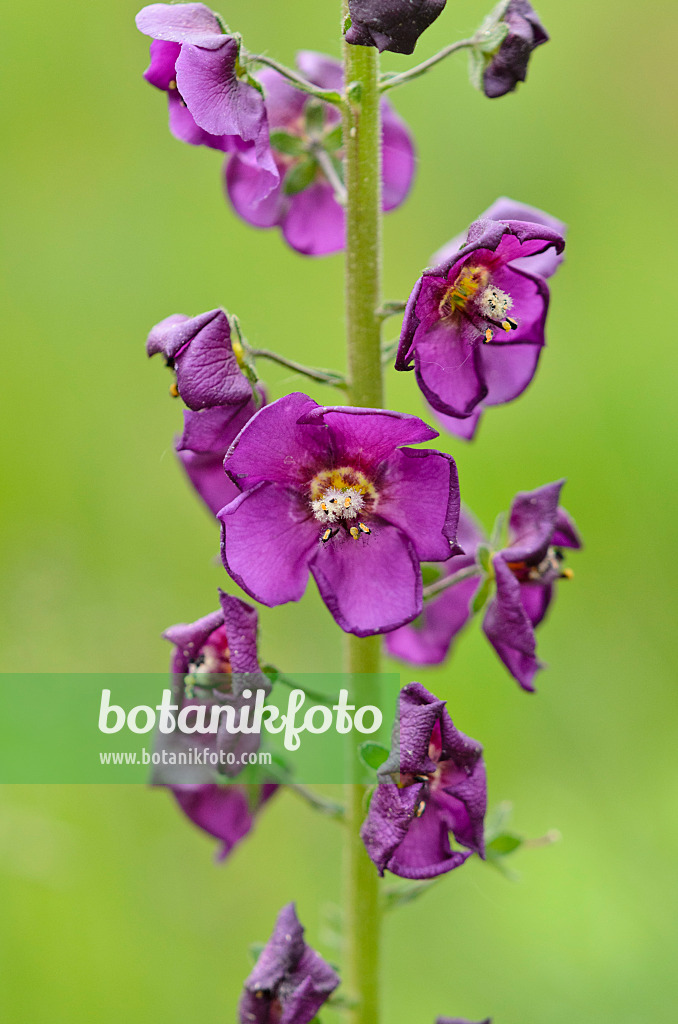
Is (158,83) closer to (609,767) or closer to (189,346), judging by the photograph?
(189,346)

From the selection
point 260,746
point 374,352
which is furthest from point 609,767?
point 374,352

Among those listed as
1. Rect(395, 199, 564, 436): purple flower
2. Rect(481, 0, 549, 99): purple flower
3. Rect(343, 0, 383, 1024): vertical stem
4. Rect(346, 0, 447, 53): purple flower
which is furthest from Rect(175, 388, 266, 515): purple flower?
Rect(481, 0, 549, 99): purple flower

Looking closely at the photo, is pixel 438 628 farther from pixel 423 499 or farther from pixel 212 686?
pixel 423 499

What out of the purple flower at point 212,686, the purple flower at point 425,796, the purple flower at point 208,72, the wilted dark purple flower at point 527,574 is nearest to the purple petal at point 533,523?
the wilted dark purple flower at point 527,574

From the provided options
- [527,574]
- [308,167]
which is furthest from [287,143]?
[527,574]

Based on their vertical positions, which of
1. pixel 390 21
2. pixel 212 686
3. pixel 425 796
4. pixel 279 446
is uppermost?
pixel 390 21

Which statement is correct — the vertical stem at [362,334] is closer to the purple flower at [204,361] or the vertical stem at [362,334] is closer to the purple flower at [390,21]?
the purple flower at [390,21]

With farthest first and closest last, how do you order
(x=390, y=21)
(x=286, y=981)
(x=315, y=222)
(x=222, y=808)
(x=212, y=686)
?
(x=315, y=222), (x=222, y=808), (x=212, y=686), (x=286, y=981), (x=390, y=21)
